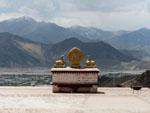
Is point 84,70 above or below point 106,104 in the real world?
above

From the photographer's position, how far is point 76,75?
96.4 feet

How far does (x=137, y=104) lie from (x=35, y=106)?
15.6 ft

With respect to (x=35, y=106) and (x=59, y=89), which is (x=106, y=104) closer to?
(x=35, y=106)

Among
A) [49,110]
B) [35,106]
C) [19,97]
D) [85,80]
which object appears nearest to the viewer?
[49,110]

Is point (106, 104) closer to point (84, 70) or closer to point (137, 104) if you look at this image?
point (137, 104)

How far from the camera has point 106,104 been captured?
21.6m

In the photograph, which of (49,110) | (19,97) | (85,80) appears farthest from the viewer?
(85,80)

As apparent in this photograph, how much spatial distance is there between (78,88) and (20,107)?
998cm

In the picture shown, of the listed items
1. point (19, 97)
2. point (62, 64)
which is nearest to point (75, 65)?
point (62, 64)

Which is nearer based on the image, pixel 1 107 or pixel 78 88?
pixel 1 107

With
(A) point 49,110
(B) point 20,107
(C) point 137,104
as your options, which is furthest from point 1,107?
(C) point 137,104

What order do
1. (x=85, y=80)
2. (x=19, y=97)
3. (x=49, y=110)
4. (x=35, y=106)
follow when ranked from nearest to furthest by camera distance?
(x=49, y=110) → (x=35, y=106) → (x=19, y=97) → (x=85, y=80)

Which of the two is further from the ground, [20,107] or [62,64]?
[62,64]

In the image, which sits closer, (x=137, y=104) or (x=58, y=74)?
(x=137, y=104)
